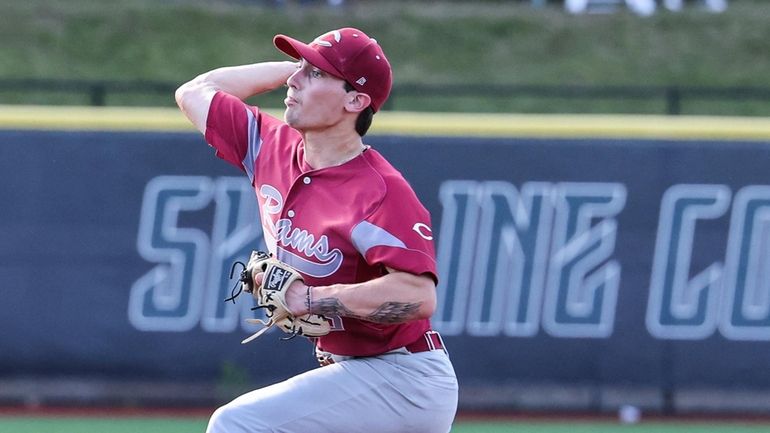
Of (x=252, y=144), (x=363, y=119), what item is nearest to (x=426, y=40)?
(x=252, y=144)

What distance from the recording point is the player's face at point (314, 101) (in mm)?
4367

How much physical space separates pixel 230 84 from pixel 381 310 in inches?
48.2

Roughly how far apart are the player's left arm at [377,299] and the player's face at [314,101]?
55 centimetres

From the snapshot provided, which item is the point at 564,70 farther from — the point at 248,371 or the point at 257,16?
the point at 248,371

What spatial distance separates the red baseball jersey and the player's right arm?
338 mm

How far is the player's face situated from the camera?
437 centimetres

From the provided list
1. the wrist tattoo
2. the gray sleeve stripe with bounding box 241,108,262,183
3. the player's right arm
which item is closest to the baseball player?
the wrist tattoo

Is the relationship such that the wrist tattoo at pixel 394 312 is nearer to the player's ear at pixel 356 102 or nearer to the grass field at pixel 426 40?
the player's ear at pixel 356 102

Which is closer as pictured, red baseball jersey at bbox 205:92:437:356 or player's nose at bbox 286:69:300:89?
red baseball jersey at bbox 205:92:437:356

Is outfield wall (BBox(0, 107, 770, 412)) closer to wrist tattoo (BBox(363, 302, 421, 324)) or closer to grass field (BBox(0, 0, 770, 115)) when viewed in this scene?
wrist tattoo (BBox(363, 302, 421, 324))

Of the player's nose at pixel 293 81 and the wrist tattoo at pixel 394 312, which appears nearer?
the wrist tattoo at pixel 394 312

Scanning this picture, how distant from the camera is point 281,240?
4441 millimetres

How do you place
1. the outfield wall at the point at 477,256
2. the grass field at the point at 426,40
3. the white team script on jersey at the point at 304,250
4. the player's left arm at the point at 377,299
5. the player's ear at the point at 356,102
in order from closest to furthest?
the player's left arm at the point at 377,299
the white team script on jersey at the point at 304,250
the player's ear at the point at 356,102
the outfield wall at the point at 477,256
the grass field at the point at 426,40

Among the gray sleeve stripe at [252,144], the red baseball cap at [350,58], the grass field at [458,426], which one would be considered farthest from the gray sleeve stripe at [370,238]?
the grass field at [458,426]
